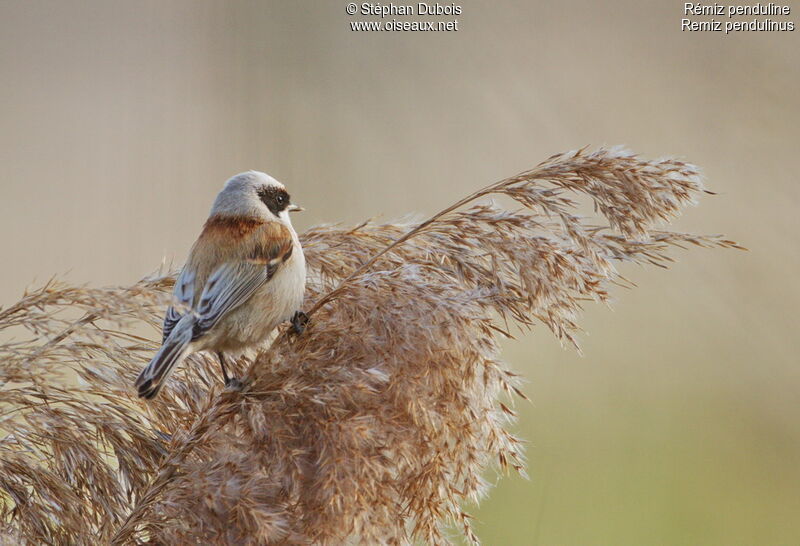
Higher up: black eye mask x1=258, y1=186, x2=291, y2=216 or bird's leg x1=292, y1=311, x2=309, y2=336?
black eye mask x1=258, y1=186, x2=291, y2=216

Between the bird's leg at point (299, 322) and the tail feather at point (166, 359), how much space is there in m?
0.23

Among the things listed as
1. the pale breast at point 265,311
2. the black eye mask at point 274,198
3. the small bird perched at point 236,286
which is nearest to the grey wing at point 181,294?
the small bird perched at point 236,286

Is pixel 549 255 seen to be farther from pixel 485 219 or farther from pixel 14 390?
pixel 14 390

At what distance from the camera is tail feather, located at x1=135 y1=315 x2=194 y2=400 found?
1.63 m

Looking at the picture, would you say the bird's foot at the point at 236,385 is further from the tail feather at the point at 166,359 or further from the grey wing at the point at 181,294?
the grey wing at the point at 181,294

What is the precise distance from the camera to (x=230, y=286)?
2.10 meters

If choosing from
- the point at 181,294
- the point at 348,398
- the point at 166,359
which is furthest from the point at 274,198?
the point at 348,398

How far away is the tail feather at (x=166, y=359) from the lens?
5.36 ft

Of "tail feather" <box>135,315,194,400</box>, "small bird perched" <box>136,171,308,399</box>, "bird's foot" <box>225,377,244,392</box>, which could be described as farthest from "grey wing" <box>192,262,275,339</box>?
"bird's foot" <box>225,377,244,392</box>

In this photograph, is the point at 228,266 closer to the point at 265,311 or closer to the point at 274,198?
the point at 265,311

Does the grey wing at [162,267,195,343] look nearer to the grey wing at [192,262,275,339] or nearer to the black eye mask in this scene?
the grey wing at [192,262,275,339]

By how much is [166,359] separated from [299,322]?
0.30 metres

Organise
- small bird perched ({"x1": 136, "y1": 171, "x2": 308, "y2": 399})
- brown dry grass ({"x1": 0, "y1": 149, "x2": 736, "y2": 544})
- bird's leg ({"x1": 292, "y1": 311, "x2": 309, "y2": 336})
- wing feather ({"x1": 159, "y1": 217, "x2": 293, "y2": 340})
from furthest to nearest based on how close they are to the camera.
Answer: wing feather ({"x1": 159, "y1": 217, "x2": 293, "y2": 340}), small bird perched ({"x1": 136, "y1": 171, "x2": 308, "y2": 399}), bird's leg ({"x1": 292, "y1": 311, "x2": 309, "y2": 336}), brown dry grass ({"x1": 0, "y1": 149, "x2": 736, "y2": 544})

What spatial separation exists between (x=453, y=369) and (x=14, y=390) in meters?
0.86
